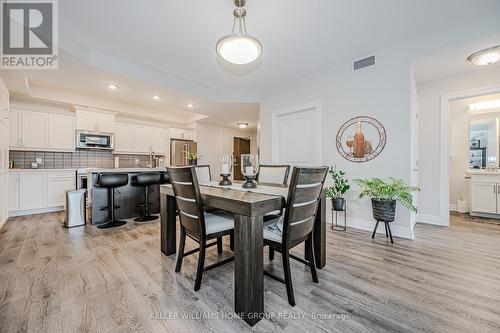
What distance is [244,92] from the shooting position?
477 centimetres

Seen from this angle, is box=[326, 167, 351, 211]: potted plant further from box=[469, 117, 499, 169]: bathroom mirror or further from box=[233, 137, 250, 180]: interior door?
box=[233, 137, 250, 180]: interior door

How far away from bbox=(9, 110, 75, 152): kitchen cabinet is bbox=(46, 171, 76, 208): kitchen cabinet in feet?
1.90

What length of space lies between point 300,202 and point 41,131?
225 inches

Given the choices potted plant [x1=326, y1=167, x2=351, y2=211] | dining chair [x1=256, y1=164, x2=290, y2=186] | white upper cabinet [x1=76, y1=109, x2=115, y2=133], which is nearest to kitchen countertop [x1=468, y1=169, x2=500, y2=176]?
potted plant [x1=326, y1=167, x2=351, y2=211]

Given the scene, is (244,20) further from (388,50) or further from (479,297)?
(479,297)

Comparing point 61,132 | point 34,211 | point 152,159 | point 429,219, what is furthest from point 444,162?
point 34,211

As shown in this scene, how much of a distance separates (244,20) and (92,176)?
11.3 feet

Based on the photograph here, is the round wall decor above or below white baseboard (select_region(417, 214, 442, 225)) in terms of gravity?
above

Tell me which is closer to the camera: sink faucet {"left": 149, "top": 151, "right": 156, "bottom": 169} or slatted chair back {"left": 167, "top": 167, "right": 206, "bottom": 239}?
slatted chair back {"left": 167, "top": 167, "right": 206, "bottom": 239}

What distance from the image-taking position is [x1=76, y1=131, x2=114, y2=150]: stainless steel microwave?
15.4ft

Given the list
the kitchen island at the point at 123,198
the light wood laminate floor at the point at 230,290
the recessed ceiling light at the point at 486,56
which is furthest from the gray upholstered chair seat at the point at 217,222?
the recessed ceiling light at the point at 486,56

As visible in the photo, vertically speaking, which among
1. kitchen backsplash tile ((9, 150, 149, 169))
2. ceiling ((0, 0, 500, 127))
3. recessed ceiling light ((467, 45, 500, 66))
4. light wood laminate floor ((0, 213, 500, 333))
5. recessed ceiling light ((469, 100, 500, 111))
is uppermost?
ceiling ((0, 0, 500, 127))

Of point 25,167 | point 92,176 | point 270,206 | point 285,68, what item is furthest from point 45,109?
point 270,206

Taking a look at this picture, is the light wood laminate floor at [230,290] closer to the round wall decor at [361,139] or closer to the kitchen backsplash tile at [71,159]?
the round wall decor at [361,139]
